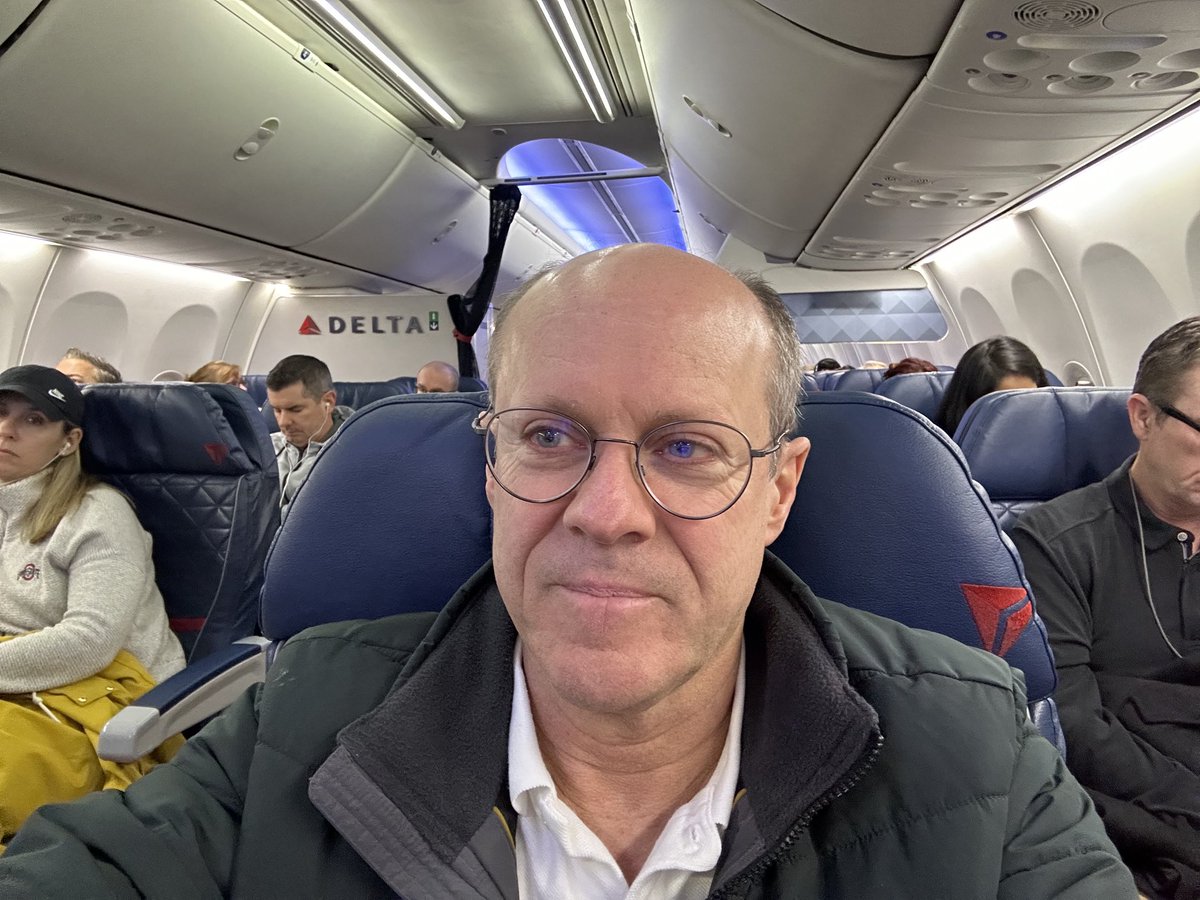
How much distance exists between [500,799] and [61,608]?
2.02 m

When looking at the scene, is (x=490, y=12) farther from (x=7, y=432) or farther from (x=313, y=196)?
(x=7, y=432)

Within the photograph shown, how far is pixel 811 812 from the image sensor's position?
3.32 feet

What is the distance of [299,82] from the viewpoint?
4.92 metres

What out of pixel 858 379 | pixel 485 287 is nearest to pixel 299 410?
pixel 858 379

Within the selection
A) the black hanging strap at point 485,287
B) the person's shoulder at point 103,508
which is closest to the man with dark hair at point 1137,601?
the person's shoulder at point 103,508

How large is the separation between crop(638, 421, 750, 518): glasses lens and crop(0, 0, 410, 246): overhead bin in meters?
3.71

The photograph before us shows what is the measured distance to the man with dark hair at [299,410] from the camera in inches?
163

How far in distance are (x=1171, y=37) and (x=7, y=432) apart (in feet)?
13.6

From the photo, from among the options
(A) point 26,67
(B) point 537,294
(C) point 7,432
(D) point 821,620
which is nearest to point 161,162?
(A) point 26,67

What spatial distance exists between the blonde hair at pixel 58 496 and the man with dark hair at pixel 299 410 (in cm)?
143

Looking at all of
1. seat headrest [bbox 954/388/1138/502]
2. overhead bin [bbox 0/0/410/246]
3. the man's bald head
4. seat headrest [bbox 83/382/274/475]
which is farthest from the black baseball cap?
seat headrest [bbox 954/388/1138/502]

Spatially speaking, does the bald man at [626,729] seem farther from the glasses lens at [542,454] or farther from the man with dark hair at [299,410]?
the man with dark hair at [299,410]

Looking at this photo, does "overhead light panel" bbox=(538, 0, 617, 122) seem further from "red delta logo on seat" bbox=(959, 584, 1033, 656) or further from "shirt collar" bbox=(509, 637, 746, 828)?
"shirt collar" bbox=(509, 637, 746, 828)

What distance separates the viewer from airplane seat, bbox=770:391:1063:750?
1.34 meters
